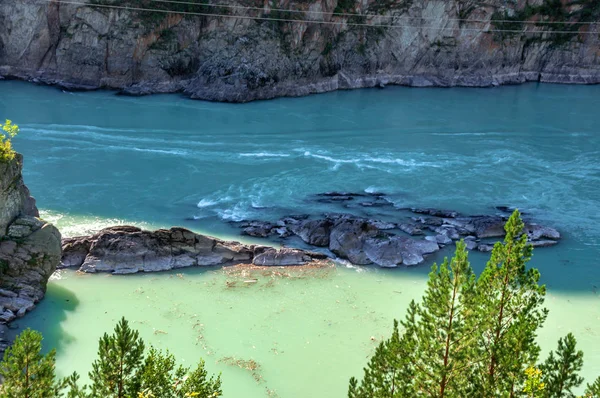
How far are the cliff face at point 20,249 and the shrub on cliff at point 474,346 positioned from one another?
13015 millimetres

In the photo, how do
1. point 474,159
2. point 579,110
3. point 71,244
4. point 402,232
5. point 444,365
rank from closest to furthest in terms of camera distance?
point 444,365
point 71,244
point 402,232
point 474,159
point 579,110

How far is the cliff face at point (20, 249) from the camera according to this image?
21.2 m

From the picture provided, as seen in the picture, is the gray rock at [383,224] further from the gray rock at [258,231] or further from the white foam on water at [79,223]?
the white foam on water at [79,223]

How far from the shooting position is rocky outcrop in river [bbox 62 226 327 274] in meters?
24.2

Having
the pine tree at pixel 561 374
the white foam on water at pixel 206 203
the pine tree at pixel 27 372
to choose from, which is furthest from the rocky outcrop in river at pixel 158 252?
the pine tree at pixel 561 374

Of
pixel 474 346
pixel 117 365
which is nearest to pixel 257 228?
pixel 117 365

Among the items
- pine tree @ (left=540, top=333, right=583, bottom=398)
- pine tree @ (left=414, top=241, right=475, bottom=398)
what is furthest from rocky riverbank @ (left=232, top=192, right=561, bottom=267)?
pine tree @ (left=540, top=333, right=583, bottom=398)

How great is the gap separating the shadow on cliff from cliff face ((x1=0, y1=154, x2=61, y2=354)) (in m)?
0.30

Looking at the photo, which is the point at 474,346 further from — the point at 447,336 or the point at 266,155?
the point at 266,155

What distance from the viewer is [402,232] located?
2845 centimetres

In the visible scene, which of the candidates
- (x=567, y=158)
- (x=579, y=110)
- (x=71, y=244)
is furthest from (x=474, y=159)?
(x=71, y=244)

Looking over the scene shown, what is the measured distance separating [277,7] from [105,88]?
1603 cm

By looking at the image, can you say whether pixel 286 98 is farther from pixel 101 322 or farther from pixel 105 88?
pixel 101 322

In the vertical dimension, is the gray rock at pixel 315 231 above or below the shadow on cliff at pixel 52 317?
above
